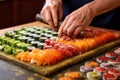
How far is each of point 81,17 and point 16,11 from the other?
1591 mm

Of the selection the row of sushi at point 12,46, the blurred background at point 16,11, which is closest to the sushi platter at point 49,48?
the row of sushi at point 12,46

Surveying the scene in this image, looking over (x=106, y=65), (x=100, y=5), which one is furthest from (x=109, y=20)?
(x=106, y=65)

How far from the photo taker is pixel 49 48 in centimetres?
115

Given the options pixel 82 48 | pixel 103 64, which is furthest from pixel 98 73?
pixel 82 48

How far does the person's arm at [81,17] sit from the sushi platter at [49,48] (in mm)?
37

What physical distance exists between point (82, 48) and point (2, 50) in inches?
13.2

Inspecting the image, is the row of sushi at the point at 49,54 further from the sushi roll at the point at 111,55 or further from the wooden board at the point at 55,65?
the sushi roll at the point at 111,55

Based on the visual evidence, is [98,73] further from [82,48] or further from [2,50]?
[2,50]

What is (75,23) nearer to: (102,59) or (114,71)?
(102,59)

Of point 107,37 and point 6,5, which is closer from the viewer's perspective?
point 107,37

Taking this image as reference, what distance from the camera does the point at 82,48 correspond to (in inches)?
46.5

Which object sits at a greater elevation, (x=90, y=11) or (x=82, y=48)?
(x=90, y=11)

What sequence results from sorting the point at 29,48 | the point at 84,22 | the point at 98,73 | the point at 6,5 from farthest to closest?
the point at 6,5
the point at 84,22
the point at 29,48
the point at 98,73

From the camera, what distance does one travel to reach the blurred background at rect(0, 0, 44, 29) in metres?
2.69
